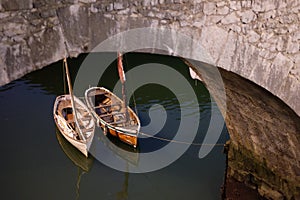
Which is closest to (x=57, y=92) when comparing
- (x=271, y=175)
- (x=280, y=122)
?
(x=271, y=175)

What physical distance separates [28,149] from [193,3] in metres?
6.54

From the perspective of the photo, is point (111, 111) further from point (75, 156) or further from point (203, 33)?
point (203, 33)

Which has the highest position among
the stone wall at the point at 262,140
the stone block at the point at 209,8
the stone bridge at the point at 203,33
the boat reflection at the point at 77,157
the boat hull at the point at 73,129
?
the stone block at the point at 209,8

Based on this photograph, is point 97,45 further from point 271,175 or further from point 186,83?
point 186,83

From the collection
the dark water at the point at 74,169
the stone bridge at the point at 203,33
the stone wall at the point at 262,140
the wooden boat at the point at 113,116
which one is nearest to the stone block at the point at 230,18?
the stone bridge at the point at 203,33

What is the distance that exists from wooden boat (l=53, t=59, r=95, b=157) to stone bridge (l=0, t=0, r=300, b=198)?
185 inches

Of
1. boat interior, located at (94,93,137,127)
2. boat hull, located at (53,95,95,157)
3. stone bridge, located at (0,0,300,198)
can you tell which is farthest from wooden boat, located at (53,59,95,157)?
stone bridge, located at (0,0,300,198)

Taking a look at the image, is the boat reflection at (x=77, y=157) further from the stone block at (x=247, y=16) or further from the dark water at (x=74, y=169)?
the stone block at (x=247, y=16)

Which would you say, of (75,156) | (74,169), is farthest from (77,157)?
(74,169)

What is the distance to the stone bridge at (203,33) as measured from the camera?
284cm

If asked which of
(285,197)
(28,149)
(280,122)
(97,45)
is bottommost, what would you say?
(28,149)

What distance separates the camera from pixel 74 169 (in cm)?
852

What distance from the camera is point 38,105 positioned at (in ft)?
35.3

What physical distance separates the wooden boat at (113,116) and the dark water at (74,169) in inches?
19.3
